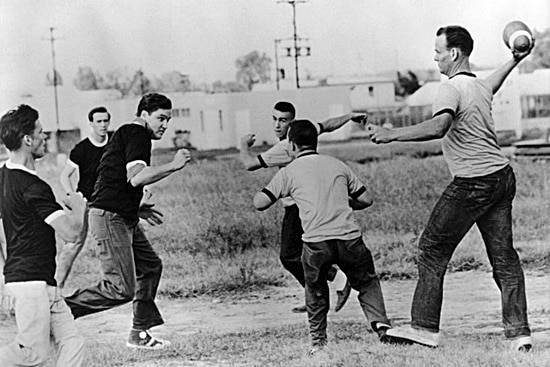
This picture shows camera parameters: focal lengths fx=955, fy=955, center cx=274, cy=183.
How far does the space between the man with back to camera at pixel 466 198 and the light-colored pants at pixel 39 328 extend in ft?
4.60

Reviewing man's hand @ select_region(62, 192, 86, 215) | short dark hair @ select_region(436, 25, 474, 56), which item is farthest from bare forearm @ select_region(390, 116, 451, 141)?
man's hand @ select_region(62, 192, 86, 215)

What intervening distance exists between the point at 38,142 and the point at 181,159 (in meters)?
0.61

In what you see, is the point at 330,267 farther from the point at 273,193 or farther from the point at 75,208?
the point at 75,208

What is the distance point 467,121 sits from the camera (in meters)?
4.09

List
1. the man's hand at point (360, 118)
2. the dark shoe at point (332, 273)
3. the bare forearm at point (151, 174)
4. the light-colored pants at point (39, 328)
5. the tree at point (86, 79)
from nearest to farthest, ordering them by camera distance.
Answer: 1. the light-colored pants at point (39, 328)
2. the bare forearm at point (151, 174)
3. the tree at point (86, 79)
4. the dark shoe at point (332, 273)
5. the man's hand at point (360, 118)

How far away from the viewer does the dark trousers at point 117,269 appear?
4.11 metres

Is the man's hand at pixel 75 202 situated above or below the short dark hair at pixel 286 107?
below

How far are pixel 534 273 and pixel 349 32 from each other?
1.43 metres

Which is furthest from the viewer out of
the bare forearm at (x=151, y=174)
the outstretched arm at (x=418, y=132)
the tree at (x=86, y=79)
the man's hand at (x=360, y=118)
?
the man's hand at (x=360, y=118)

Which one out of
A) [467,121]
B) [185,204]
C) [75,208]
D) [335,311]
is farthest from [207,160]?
[467,121]

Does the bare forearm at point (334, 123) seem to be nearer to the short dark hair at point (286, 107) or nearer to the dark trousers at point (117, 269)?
the short dark hair at point (286, 107)

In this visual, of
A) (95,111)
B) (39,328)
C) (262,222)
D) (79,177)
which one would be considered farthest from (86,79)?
(39,328)

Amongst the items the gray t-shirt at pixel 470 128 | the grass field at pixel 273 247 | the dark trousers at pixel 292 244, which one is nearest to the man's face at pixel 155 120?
the grass field at pixel 273 247

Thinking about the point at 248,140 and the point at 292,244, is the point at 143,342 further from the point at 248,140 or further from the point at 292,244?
the point at 248,140
